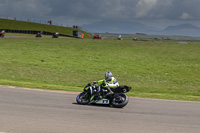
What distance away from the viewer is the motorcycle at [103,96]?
1309 centimetres

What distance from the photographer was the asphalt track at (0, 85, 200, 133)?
937 centimetres

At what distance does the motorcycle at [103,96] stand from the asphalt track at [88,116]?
0.41 metres

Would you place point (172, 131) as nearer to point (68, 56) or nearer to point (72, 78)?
point (72, 78)

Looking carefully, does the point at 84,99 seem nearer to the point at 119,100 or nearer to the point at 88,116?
the point at 119,100

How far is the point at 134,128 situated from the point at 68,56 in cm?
2998

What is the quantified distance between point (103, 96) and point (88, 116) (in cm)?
252

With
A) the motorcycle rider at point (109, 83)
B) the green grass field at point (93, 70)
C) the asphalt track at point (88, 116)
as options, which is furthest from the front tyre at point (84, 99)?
the green grass field at point (93, 70)

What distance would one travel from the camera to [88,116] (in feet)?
36.4

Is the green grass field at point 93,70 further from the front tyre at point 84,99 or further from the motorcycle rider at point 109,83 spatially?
the front tyre at point 84,99

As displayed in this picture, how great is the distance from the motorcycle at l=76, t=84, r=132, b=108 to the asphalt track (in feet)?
1.36

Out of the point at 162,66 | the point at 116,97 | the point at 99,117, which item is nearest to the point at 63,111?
the point at 99,117

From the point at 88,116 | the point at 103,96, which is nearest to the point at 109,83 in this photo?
the point at 103,96

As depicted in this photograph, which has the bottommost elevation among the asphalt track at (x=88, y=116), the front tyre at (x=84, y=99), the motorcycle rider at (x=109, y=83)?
the asphalt track at (x=88, y=116)

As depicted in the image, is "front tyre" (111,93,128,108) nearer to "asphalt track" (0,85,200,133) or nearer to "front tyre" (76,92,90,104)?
"asphalt track" (0,85,200,133)
